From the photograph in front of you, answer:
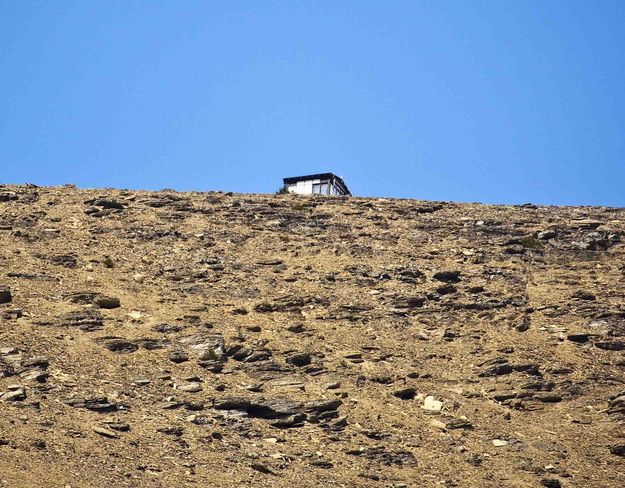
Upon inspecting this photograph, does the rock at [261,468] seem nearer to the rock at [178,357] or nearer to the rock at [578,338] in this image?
the rock at [178,357]

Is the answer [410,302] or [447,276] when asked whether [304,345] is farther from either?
[447,276]

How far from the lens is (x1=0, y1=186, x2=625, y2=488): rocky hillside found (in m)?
26.6

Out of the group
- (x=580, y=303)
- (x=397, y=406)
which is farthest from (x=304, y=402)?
(x=580, y=303)

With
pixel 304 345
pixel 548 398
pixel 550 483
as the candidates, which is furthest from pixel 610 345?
pixel 304 345

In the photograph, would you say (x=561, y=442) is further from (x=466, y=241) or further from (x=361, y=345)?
(x=466, y=241)

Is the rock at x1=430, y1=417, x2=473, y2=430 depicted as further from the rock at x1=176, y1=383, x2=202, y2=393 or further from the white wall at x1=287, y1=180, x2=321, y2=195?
the white wall at x1=287, y1=180, x2=321, y2=195

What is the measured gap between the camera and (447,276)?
3978 cm

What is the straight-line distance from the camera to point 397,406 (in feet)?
98.8

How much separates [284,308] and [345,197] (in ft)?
49.7

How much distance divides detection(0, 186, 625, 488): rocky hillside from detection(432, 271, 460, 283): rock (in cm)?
10

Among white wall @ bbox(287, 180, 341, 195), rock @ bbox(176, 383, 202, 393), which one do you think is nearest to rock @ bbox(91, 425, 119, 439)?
rock @ bbox(176, 383, 202, 393)

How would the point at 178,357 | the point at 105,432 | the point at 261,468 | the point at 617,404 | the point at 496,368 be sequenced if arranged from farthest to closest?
the point at 496,368
the point at 178,357
the point at 617,404
the point at 105,432
the point at 261,468

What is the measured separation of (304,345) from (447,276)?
27.5ft

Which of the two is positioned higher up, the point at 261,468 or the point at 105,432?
the point at 105,432
